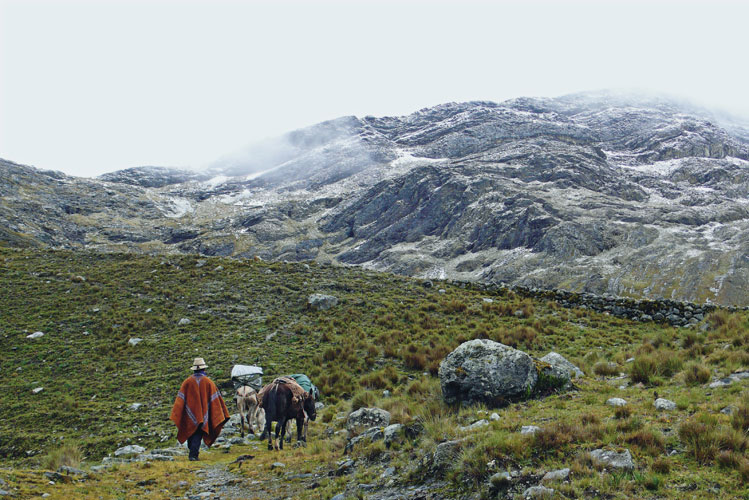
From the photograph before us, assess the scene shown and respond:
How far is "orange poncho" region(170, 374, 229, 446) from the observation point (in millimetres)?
10703

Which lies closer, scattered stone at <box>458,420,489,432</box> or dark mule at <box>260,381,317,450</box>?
scattered stone at <box>458,420,489,432</box>

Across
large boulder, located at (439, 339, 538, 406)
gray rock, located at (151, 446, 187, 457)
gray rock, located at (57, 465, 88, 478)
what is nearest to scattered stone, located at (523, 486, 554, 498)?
large boulder, located at (439, 339, 538, 406)

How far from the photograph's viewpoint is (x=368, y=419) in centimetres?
1185

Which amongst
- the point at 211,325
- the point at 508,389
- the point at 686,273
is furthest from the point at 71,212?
the point at 686,273

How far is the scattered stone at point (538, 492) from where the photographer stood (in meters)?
5.43

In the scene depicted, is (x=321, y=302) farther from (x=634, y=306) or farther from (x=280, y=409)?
(x=634, y=306)

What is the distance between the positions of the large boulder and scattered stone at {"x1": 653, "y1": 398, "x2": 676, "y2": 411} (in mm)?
2914

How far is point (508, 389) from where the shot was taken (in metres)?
10.8

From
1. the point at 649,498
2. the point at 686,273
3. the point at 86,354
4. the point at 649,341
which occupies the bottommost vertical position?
the point at 686,273

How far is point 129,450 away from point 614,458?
40.5ft

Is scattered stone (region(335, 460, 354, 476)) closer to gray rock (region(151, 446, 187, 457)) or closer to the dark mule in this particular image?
the dark mule

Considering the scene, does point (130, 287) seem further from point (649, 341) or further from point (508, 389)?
point (649, 341)

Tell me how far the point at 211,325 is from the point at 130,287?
27.9 ft

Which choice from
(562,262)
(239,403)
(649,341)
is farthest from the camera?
(562,262)
